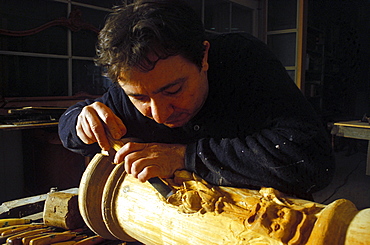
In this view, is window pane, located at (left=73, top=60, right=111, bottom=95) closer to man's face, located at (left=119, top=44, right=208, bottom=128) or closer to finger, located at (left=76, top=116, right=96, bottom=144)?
finger, located at (left=76, top=116, right=96, bottom=144)

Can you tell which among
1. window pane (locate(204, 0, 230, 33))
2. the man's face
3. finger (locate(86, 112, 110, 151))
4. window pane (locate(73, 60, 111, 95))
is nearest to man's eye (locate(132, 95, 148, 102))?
the man's face

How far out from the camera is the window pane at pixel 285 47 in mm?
5957

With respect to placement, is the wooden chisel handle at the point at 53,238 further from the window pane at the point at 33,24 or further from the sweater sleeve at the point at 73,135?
the window pane at the point at 33,24

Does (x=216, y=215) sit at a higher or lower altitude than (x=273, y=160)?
lower

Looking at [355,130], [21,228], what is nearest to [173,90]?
[21,228]

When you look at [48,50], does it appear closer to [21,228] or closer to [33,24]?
[33,24]

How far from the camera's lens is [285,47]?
6.08 m

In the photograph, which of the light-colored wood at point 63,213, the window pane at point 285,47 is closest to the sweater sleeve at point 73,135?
the light-colored wood at point 63,213

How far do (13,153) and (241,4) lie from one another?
4.70 metres

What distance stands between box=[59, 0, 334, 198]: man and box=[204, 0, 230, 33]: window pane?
4.17m

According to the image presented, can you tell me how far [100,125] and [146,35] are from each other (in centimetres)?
43

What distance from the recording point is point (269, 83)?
1193 mm

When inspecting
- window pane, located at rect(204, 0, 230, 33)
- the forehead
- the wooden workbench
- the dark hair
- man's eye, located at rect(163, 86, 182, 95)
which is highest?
window pane, located at rect(204, 0, 230, 33)

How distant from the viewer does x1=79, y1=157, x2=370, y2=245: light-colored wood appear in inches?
29.4
